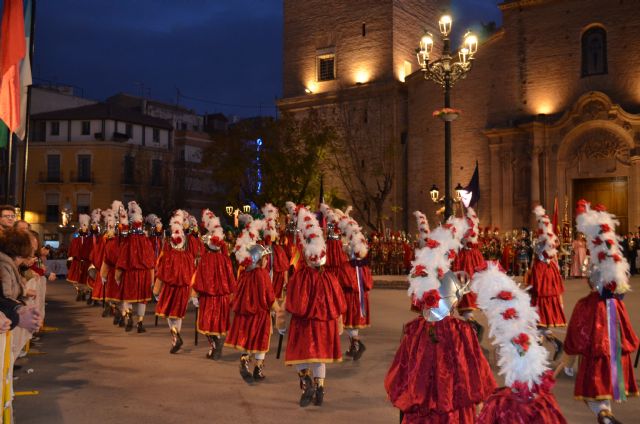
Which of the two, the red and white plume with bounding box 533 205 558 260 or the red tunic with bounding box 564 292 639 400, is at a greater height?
the red and white plume with bounding box 533 205 558 260

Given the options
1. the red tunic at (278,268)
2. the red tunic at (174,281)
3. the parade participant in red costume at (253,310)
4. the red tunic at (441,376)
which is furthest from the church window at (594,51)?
the red tunic at (441,376)

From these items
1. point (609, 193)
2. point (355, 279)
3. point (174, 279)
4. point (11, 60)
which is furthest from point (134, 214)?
point (609, 193)

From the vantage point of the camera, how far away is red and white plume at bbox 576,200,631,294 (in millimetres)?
7254

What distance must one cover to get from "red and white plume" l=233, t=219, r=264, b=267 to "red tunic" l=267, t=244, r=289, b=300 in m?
5.19

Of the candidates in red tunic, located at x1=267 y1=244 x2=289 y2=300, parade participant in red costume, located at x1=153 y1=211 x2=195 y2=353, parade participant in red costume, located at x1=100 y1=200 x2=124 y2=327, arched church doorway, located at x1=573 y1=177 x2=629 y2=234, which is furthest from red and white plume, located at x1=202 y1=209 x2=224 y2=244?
Result: arched church doorway, located at x1=573 y1=177 x2=629 y2=234

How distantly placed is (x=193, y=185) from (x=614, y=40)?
38054 mm

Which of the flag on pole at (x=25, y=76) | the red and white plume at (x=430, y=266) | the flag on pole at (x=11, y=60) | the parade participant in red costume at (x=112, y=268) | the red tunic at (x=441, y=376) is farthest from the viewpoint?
the parade participant in red costume at (x=112, y=268)

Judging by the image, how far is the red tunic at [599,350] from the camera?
276 inches

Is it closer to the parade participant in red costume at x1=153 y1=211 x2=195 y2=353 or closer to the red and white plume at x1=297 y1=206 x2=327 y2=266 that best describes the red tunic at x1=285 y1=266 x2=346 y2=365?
the red and white plume at x1=297 y1=206 x2=327 y2=266

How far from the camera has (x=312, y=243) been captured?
8.58m

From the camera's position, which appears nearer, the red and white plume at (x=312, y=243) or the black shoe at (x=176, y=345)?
the red and white plume at (x=312, y=243)

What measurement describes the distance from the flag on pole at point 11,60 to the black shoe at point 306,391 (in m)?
6.60

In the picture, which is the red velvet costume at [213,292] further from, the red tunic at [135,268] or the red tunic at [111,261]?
the red tunic at [111,261]

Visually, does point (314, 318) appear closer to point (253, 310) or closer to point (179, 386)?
point (253, 310)
